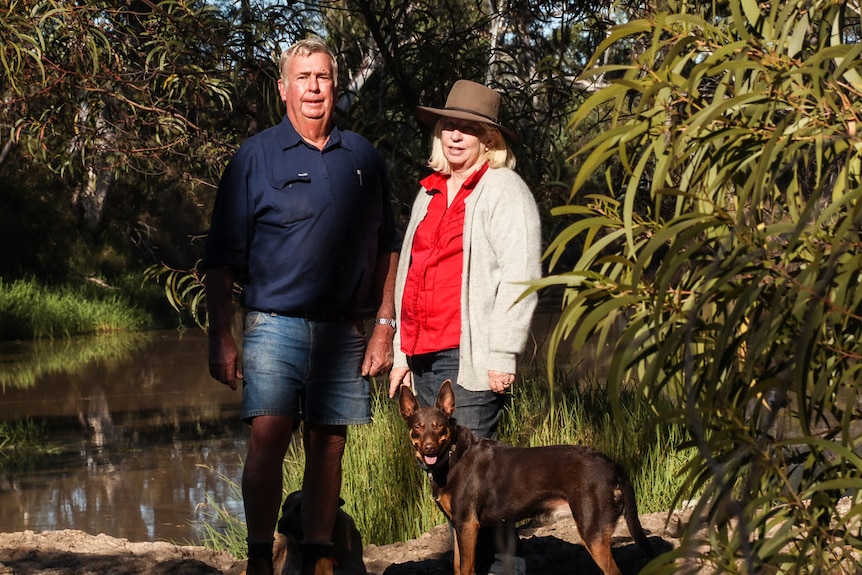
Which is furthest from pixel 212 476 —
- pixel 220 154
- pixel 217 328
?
pixel 217 328

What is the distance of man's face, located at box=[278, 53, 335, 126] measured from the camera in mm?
4344

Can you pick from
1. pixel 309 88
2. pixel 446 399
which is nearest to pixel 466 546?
pixel 446 399

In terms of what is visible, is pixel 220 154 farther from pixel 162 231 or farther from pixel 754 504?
pixel 162 231

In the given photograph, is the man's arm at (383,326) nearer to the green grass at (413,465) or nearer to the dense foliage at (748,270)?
the green grass at (413,465)

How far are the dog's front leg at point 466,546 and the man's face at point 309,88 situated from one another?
1.50 m

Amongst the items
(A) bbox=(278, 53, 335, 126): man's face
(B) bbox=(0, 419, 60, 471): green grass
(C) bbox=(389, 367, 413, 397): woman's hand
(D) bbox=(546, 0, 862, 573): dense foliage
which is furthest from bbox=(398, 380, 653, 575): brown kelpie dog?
(B) bbox=(0, 419, 60, 471): green grass

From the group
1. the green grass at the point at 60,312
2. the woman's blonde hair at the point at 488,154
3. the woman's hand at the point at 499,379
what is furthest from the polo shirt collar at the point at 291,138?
the green grass at the point at 60,312

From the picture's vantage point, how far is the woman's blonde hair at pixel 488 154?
4.63 metres

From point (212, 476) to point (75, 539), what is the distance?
3.14m

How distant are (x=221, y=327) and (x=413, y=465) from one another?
89.9 inches

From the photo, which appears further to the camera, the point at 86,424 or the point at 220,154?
the point at 86,424

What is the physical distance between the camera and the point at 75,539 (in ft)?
19.8

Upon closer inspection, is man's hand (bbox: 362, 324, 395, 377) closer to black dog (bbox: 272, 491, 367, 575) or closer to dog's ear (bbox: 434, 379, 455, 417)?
dog's ear (bbox: 434, 379, 455, 417)

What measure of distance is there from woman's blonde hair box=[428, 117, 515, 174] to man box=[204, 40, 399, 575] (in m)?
0.30
